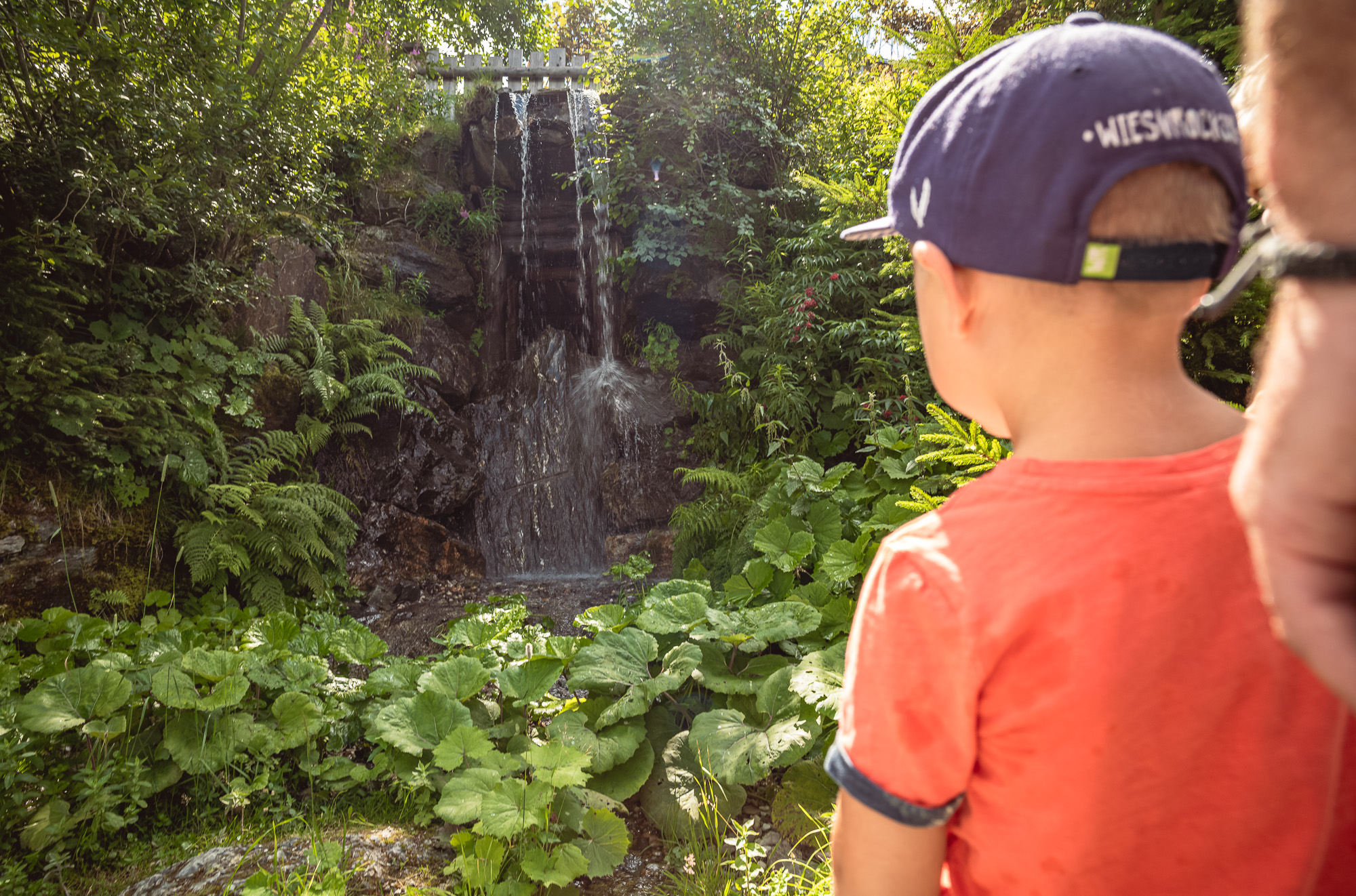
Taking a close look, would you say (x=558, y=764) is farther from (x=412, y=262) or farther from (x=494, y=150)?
(x=494, y=150)

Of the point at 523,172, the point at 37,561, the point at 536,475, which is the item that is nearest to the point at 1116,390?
the point at 37,561

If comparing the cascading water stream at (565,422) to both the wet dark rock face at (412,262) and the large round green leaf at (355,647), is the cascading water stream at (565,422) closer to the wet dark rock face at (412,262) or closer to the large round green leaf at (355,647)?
the wet dark rock face at (412,262)

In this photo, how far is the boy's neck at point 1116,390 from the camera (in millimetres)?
667

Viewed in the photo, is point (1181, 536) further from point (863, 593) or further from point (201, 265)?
point (201, 265)

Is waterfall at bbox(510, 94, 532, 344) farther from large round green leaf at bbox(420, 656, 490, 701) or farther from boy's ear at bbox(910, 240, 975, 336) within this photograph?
boy's ear at bbox(910, 240, 975, 336)

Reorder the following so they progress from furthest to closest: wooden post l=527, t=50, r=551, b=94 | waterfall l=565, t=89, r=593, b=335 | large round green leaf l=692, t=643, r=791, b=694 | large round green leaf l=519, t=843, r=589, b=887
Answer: wooden post l=527, t=50, r=551, b=94
waterfall l=565, t=89, r=593, b=335
large round green leaf l=692, t=643, r=791, b=694
large round green leaf l=519, t=843, r=589, b=887

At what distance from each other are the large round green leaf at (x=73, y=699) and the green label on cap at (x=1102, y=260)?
3126 mm

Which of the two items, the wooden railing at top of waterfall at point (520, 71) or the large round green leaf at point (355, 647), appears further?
the wooden railing at top of waterfall at point (520, 71)

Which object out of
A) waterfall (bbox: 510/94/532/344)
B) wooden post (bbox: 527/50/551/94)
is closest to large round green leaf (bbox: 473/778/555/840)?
waterfall (bbox: 510/94/532/344)

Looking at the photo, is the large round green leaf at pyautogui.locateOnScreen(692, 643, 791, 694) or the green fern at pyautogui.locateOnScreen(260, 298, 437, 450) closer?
the large round green leaf at pyautogui.locateOnScreen(692, 643, 791, 694)

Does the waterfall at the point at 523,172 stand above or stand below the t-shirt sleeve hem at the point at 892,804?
above

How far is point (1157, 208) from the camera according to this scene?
63 centimetres

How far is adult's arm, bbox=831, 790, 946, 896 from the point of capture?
717 mm

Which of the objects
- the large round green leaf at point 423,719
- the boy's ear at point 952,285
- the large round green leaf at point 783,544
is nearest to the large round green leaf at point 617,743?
the large round green leaf at point 423,719
